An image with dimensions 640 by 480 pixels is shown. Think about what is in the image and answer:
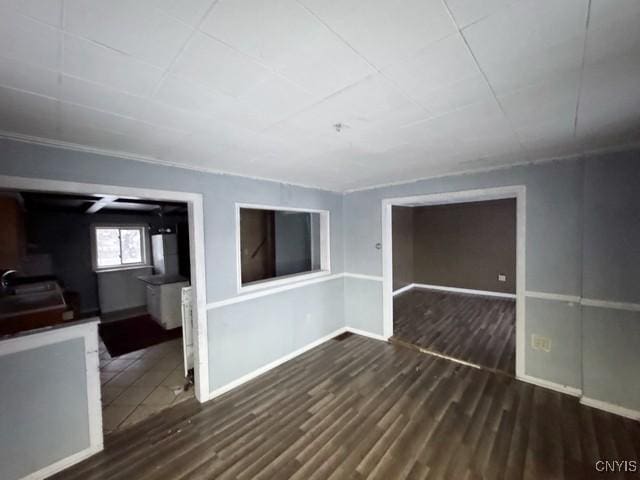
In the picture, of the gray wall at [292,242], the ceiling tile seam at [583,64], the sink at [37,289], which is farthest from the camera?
the gray wall at [292,242]

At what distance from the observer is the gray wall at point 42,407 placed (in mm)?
1623

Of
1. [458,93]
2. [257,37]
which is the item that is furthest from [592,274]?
[257,37]

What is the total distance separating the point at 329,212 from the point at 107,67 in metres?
3.18

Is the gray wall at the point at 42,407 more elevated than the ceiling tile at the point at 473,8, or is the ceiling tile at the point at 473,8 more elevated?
the ceiling tile at the point at 473,8

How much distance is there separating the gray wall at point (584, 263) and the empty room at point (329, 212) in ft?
0.06

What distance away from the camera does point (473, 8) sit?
0.77 meters

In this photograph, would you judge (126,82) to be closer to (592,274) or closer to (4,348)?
(4,348)

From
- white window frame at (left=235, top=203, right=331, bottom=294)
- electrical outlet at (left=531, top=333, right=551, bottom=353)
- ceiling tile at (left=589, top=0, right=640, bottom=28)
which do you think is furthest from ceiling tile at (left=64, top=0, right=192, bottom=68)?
electrical outlet at (left=531, top=333, right=551, bottom=353)

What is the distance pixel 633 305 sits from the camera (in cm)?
215

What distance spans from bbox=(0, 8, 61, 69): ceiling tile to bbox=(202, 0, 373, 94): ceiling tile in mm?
525

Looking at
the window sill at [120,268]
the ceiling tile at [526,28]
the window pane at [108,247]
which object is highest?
the ceiling tile at [526,28]

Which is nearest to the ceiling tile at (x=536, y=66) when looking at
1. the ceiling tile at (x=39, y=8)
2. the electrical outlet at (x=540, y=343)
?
the ceiling tile at (x=39, y=8)

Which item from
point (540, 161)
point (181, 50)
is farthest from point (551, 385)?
point (181, 50)

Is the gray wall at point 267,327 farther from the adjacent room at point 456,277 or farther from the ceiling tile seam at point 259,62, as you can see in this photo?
the ceiling tile seam at point 259,62
